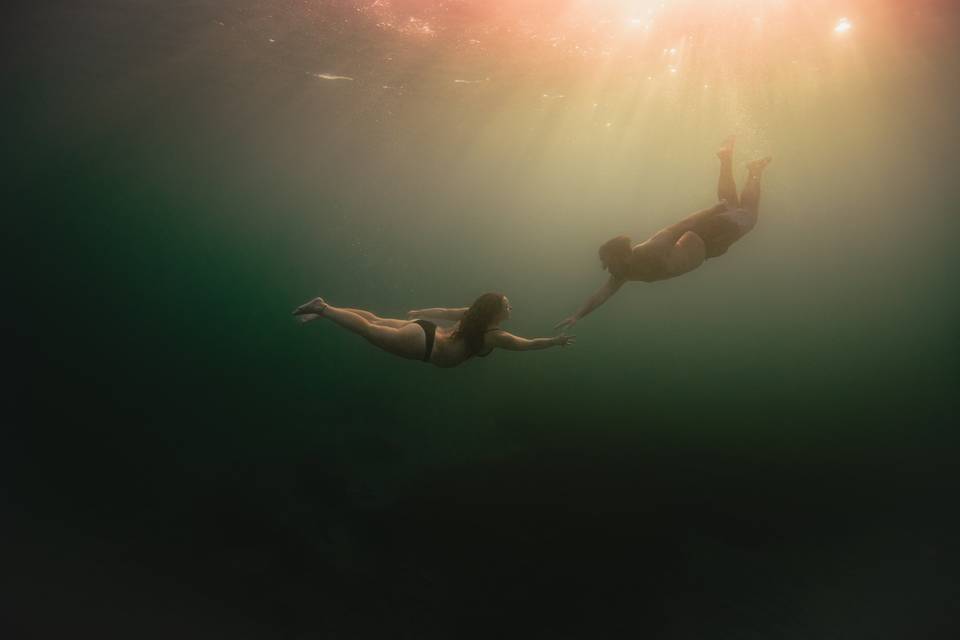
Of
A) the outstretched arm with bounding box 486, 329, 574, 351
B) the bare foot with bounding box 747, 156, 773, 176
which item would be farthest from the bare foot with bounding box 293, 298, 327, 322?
the bare foot with bounding box 747, 156, 773, 176

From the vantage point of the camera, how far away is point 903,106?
18.9 meters

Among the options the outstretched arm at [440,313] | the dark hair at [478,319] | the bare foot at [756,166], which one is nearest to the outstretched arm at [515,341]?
the dark hair at [478,319]

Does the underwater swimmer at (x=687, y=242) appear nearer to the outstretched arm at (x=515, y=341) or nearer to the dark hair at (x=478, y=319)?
the outstretched arm at (x=515, y=341)

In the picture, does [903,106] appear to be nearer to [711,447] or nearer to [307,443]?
[711,447]

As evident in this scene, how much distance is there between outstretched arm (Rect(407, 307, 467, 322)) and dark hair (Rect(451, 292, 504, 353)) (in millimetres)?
303

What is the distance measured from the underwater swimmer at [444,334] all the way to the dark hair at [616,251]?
3.76ft

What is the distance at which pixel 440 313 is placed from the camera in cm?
508

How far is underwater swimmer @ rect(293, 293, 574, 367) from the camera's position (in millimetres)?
4129

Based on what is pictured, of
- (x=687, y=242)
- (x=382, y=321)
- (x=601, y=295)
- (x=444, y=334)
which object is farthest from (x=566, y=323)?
(x=382, y=321)

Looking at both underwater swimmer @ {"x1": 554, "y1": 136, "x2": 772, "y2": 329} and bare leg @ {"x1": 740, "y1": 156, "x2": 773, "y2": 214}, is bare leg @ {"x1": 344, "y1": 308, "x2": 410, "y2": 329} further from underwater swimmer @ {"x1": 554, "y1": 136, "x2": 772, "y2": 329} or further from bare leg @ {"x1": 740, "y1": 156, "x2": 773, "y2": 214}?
bare leg @ {"x1": 740, "y1": 156, "x2": 773, "y2": 214}

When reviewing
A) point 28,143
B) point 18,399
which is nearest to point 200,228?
point 28,143

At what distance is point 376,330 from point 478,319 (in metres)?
1.07

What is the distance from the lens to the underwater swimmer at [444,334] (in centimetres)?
413

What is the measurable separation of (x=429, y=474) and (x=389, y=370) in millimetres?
9788
